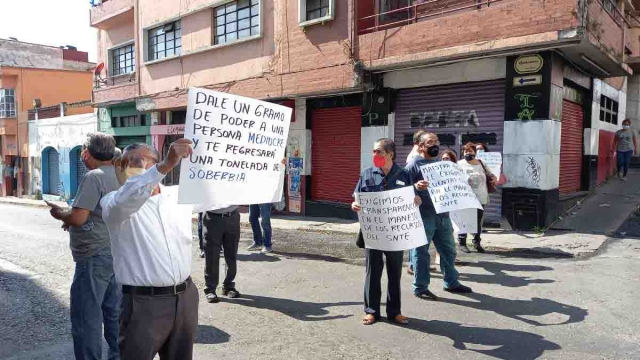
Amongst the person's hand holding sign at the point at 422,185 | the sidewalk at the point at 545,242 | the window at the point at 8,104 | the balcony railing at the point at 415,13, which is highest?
the balcony railing at the point at 415,13

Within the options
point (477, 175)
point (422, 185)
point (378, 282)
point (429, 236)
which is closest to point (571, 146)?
point (477, 175)

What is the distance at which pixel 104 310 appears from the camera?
12.6 feet

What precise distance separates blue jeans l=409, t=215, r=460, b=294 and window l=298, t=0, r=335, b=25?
28.6ft

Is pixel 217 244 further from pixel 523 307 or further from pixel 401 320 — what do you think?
pixel 523 307

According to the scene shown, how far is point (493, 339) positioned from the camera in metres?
4.31

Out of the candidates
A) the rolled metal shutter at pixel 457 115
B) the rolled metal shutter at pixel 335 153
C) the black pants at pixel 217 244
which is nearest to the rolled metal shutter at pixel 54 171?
the rolled metal shutter at pixel 335 153

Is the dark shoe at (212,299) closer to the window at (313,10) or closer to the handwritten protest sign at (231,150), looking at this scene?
the handwritten protest sign at (231,150)

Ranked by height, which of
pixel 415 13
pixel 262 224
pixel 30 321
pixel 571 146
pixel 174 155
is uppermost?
pixel 415 13

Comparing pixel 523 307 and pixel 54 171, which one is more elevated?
pixel 54 171

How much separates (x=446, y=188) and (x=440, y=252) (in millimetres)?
789

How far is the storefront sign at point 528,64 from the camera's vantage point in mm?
9562

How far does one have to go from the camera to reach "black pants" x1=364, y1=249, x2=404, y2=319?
476 cm

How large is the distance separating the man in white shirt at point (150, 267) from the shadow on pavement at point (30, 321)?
2166mm

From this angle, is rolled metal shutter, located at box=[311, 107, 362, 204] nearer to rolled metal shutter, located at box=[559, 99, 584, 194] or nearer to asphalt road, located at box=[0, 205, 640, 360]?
rolled metal shutter, located at box=[559, 99, 584, 194]
